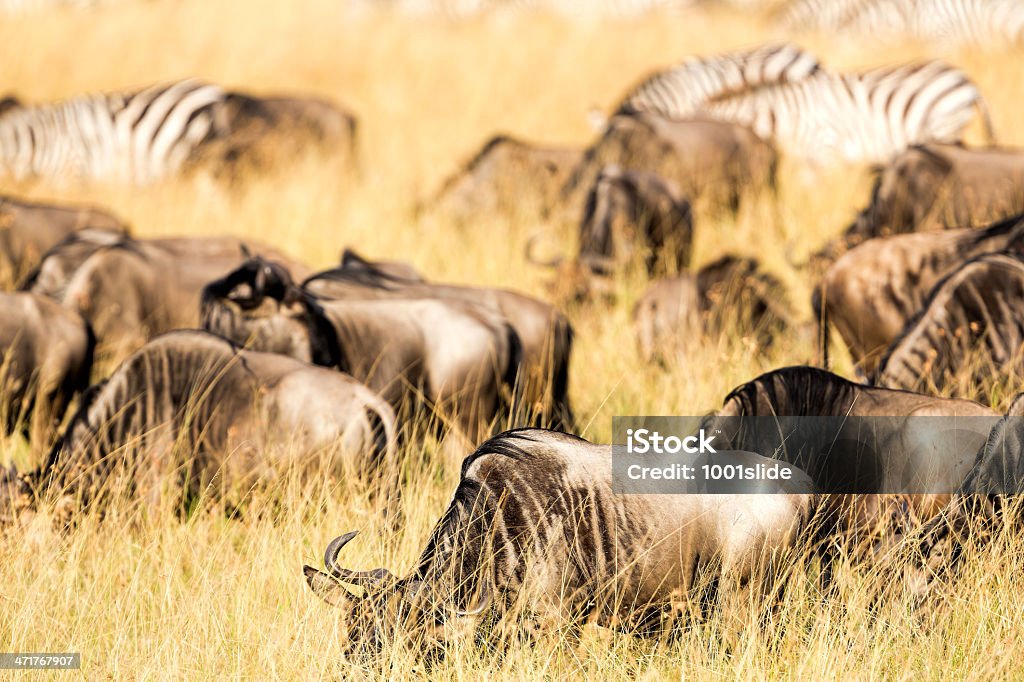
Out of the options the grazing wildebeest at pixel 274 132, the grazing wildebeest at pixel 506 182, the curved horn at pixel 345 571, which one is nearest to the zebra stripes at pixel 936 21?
the grazing wildebeest at pixel 506 182

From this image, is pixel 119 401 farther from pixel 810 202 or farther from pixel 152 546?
pixel 810 202

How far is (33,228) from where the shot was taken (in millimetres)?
8195

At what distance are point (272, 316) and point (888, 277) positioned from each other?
277 cm

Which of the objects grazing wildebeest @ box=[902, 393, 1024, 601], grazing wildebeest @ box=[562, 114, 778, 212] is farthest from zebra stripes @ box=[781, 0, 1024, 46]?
grazing wildebeest @ box=[902, 393, 1024, 601]

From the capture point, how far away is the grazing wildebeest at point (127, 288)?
6.48 metres

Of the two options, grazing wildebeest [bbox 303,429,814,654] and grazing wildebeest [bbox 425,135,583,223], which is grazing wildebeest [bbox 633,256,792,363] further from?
grazing wildebeest [bbox 303,429,814,654]

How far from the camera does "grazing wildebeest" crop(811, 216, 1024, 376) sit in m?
5.60

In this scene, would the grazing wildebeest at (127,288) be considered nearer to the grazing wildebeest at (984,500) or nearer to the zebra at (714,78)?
the grazing wildebeest at (984,500)

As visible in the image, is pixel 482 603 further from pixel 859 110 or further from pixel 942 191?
pixel 859 110

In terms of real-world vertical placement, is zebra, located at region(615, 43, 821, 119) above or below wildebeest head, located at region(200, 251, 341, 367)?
above

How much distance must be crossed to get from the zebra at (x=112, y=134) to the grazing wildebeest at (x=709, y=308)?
650 cm

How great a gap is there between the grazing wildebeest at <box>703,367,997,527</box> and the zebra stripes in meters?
12.3

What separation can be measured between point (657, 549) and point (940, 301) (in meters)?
2.09

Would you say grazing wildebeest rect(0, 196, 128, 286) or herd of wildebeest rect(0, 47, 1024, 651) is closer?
herd of wildebeest rect(0, 47, 1024, 651)
